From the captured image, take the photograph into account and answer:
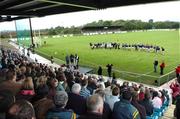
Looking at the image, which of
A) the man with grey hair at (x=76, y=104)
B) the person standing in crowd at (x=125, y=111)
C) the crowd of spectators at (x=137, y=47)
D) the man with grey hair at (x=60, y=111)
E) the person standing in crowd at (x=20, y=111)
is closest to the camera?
the person standing in crowd at (x=20, y=111)

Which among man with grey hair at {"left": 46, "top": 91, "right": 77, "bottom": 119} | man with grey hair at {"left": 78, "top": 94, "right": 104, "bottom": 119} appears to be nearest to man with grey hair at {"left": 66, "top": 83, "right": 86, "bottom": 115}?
man with grey hair at {"left": 46, "top": 91, "right": 77, "bottom": 119}

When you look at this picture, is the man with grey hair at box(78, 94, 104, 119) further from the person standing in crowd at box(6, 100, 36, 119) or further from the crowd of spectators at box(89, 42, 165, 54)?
the crowd of spectators at box(89, 42, 165, 54)

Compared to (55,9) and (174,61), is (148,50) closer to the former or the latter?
(174,61)

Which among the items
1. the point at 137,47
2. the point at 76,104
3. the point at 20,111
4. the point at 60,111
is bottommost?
the point at 137,47

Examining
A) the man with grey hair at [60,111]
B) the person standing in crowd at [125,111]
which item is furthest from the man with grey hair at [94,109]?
the person standing in crowd at [125,111]

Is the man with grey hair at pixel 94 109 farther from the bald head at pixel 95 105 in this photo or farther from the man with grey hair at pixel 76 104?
the man with grey hair at pixel 76 104

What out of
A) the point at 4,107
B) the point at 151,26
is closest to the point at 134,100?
the point at 4,107

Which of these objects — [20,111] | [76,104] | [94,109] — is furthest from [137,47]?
[20,111]

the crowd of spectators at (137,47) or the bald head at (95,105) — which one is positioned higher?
the bald head at (95,105)

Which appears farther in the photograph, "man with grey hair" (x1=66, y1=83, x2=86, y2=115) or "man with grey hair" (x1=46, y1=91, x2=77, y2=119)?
"man with grey hair" (x1=66, y1=83, x2=86, y2=115)

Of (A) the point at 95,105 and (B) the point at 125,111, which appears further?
(B) the point at 125,111

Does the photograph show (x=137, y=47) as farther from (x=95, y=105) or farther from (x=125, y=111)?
(x=95, y=105)

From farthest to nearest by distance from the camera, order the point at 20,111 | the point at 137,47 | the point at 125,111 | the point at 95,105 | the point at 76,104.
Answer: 1. the point at 137,47
2. the point at 76,104
3. the point at 125,111
4. the point at 95,105
5. the point at 20,111

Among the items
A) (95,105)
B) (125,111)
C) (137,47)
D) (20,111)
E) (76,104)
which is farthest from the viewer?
(137,47)
